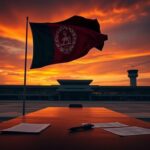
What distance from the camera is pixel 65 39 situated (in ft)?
29.7

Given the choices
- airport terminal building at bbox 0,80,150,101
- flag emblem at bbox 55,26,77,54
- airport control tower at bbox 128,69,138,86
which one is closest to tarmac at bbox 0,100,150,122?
flag emblem at bbox 55,26,77,54

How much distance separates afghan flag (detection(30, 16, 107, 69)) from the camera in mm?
9078

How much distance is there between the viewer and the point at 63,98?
270 feet

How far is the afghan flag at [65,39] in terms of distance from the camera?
9.08 meters

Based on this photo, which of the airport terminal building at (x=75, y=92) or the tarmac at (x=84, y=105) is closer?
the tarmac at (x=84, y=105)

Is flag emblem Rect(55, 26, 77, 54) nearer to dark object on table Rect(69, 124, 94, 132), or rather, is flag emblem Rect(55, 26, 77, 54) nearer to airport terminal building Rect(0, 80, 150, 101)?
dark object on table Rect(69, 124, 94, 132)

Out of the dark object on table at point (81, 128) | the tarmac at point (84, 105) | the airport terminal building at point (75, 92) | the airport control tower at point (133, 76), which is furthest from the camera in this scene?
the airport control tower at point (133, 76)

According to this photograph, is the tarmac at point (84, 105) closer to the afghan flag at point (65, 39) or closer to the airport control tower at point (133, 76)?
the afghan flag at point (65, 39)

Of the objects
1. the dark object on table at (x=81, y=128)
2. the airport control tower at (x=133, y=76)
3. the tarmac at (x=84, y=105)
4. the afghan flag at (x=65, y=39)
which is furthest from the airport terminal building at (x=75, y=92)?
the dark object on table at (x=81, y=128)

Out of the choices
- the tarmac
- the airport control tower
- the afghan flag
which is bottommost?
the tarmac

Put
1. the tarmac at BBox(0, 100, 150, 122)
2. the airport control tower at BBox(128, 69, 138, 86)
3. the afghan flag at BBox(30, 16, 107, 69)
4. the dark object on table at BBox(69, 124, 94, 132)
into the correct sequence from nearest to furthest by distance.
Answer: the dark object on table at BBox(69, 124, 94, 132) < the afghan flag at BBox(30, 16, 107, 69) < the tarmac at BBox(0, 100, 150, 122) < the airport control tower at BBox(128, 69, 138, 86)

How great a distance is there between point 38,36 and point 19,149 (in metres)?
6.95

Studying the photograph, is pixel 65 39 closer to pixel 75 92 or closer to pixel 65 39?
pixel 65 39

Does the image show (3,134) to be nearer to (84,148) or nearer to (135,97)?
(84,148)
